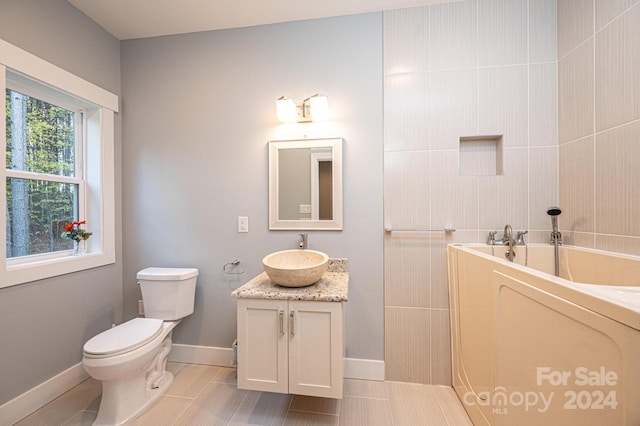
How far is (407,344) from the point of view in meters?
1.69

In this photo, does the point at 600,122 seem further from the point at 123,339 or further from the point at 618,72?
the point at 123,339

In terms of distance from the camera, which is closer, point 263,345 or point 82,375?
point 263,345

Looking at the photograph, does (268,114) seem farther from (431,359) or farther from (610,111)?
(431,359)

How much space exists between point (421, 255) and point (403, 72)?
1.29m

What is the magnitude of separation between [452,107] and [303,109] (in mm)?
1033

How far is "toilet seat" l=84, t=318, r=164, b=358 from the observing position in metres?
1.27

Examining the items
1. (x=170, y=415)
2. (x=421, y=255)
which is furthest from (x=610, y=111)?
(x=170, y=415)

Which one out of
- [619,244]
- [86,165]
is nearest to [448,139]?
[619,244]

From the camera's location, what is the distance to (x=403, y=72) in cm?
170

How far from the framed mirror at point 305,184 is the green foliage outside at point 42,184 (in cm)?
150

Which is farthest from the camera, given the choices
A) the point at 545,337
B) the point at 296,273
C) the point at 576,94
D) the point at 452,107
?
the point at 452,107

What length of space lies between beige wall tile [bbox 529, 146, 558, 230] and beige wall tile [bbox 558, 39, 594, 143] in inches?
4.9

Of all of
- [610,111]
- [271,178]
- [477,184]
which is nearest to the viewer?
[610,111]

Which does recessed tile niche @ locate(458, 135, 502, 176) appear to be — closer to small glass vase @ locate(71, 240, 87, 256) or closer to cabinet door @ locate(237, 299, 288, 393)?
cabinet door @ locate(237, 299, 288, 393)
